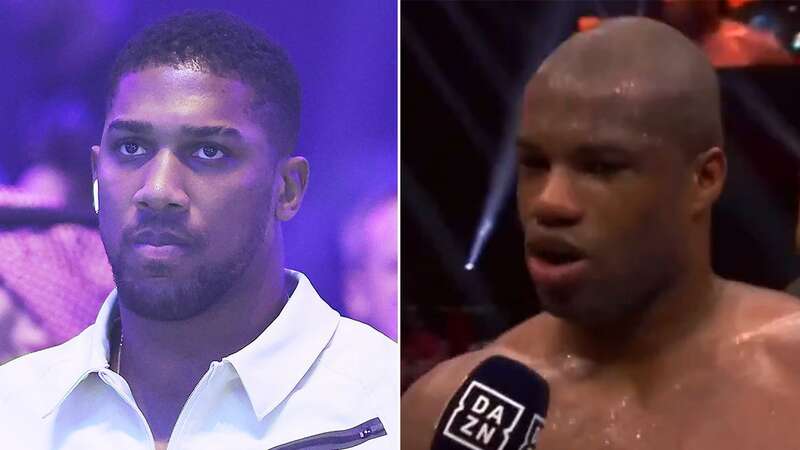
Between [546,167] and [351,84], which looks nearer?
[546,167]

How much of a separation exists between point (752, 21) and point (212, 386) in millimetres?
1283

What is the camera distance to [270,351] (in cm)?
190

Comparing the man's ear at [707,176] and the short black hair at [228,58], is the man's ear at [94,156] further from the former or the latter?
the man's ear at [707,176]

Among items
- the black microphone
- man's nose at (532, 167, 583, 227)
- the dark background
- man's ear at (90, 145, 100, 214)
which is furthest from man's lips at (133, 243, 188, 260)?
man's nose at (532, 167, 583, 227)

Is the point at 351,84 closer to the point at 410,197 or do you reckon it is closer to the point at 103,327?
the point at 410,197

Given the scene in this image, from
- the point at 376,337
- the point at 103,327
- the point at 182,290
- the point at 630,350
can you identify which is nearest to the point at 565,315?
the point at 630,350

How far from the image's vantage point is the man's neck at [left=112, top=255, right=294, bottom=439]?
1.90 meters

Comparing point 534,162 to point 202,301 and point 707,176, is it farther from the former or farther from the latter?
point 202,301

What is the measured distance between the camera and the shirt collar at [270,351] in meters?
1.88

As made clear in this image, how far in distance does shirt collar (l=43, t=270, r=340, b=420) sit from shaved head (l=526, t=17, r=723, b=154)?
625 millimetres

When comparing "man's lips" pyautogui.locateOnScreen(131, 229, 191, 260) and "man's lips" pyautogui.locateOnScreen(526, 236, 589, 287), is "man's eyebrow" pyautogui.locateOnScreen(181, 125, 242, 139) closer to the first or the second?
"man's lips" pyautogui.locateOnScreen(131, 229, 191, 260)

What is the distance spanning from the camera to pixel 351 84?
193 cm

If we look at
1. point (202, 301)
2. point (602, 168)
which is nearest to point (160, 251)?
point (202, 301)

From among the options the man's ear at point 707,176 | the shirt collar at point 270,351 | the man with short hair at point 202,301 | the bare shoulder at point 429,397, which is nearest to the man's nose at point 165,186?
the man with short hair at point 202,301
